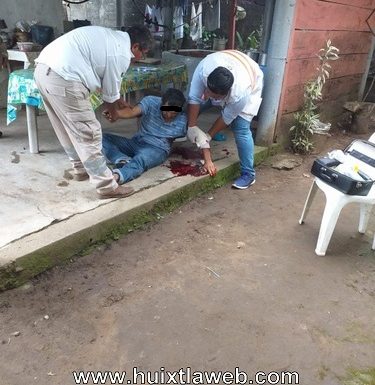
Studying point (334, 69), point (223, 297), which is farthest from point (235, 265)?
point (334, 69)

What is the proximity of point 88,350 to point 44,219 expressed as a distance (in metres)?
1.09

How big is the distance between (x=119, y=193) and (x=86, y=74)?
3.15ft

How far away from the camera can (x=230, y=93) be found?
11.3 ft

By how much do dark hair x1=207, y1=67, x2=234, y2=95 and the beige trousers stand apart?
1.00 meters

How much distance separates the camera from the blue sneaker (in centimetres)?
410

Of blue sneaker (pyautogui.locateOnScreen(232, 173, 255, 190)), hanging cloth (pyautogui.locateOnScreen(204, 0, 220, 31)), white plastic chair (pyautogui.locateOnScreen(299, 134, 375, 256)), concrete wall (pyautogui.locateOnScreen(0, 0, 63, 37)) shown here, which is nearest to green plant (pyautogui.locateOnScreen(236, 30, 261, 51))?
hanging cloth (pyautogui.locateOnScreen(204, 0, 220, 31))

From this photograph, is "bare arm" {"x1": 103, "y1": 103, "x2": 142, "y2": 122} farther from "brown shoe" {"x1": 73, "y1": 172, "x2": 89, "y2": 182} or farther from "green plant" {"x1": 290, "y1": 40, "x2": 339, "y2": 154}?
"green plant" {"x1": 290, "y1": 40, "x2": 339, "y2": 154}

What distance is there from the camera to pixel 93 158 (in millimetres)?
3014

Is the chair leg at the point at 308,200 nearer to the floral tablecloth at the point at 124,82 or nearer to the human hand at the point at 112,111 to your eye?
the human hand at the point at 112,111

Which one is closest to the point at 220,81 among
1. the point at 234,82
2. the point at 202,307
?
the point at 234,82

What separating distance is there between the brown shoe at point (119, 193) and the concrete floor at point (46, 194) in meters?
0.05

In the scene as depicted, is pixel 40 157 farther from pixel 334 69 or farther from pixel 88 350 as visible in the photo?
pixel 334 69

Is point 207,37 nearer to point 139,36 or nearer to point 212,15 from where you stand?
point 212,15

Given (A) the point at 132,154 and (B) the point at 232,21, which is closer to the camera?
(A) the point at 132,154
